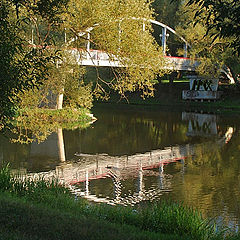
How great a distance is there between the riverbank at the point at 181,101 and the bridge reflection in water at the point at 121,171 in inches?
794

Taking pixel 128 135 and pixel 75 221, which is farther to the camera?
pixel 128 135

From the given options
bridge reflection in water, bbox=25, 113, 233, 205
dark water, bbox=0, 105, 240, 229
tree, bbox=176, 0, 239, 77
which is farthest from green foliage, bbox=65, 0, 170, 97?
tree, bbox=176, 0, 239, 77

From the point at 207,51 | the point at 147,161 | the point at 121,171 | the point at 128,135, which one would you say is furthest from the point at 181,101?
the point at 121,171

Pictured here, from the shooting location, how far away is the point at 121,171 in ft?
53.9

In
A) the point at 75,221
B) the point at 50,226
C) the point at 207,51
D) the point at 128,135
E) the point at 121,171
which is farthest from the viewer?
the point at 207,51

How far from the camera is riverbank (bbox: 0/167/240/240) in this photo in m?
5.98

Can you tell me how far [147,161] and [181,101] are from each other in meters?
30.5

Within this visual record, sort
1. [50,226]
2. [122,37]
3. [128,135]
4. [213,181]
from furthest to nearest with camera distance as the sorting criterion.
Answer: [128,135] → [122,37] → [213,181] → [50,226]

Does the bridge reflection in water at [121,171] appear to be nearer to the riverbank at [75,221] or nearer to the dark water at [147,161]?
the dark water at [147,161]

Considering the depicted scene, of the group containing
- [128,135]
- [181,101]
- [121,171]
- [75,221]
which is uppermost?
[181,101]

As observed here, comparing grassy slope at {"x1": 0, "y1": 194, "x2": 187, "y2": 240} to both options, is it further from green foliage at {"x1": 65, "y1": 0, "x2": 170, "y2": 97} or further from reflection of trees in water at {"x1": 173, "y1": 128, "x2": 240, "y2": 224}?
green foliage at {"x1": 65, "y1": 0, "x2": 170, "y2": 97}

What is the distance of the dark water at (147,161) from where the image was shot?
12.9 metres

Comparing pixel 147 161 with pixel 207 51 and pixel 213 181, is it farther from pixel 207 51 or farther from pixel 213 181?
pixel 207 51

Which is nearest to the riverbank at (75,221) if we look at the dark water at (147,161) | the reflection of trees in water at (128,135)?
the dark water at (147,161)
